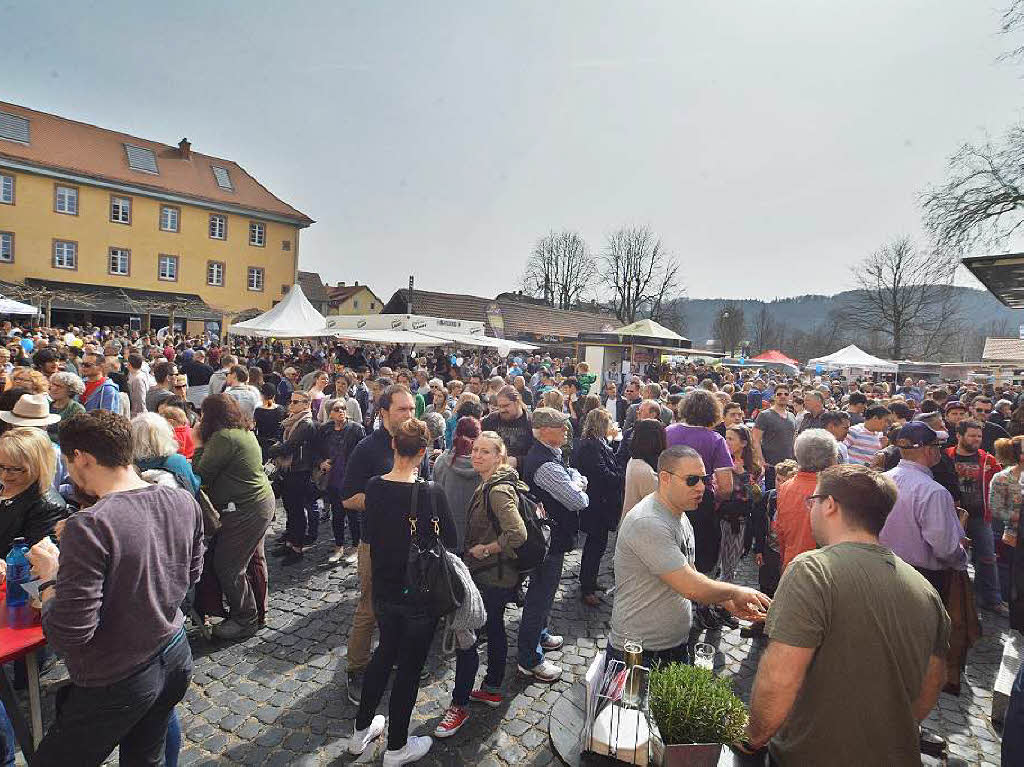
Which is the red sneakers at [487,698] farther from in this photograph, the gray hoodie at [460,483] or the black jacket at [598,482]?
the black jacket at [598,482]

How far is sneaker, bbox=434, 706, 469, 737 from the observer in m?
3.18

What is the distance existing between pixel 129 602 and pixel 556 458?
281 centimetres

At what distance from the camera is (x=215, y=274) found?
3650 centimetres

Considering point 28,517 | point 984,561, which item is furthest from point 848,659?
point 984,561

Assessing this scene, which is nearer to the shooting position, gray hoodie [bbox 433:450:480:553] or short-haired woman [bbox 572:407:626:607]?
gray hoodie [bbox 433:450:480:553]

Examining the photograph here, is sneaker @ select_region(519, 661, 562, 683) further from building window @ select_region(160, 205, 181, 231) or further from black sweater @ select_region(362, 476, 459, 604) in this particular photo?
building window @ select_region(160, 205, 181, 231)

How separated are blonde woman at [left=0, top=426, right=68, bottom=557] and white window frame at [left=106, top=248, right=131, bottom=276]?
36.8m

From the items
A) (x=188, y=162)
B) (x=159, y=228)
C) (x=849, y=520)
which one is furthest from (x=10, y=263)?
(x=849, y=520)

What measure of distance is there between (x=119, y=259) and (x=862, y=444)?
39.1 metres

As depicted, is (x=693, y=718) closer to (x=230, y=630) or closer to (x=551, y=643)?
(x=551, y=643)

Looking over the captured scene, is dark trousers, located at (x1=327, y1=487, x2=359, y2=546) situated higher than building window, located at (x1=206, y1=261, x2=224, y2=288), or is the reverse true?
building window, located at (x1=206, y1=261, x2=224, y2=288)

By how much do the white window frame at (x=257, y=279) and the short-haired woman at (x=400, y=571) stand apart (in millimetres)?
40026

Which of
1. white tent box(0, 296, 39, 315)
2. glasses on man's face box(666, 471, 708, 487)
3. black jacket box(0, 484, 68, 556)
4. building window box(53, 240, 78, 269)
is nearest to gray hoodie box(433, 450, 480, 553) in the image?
glasses on man's face box(666, 471, 708, 487)

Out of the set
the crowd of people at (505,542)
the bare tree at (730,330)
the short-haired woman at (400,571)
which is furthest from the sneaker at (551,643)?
the bare tree at (730,330)
